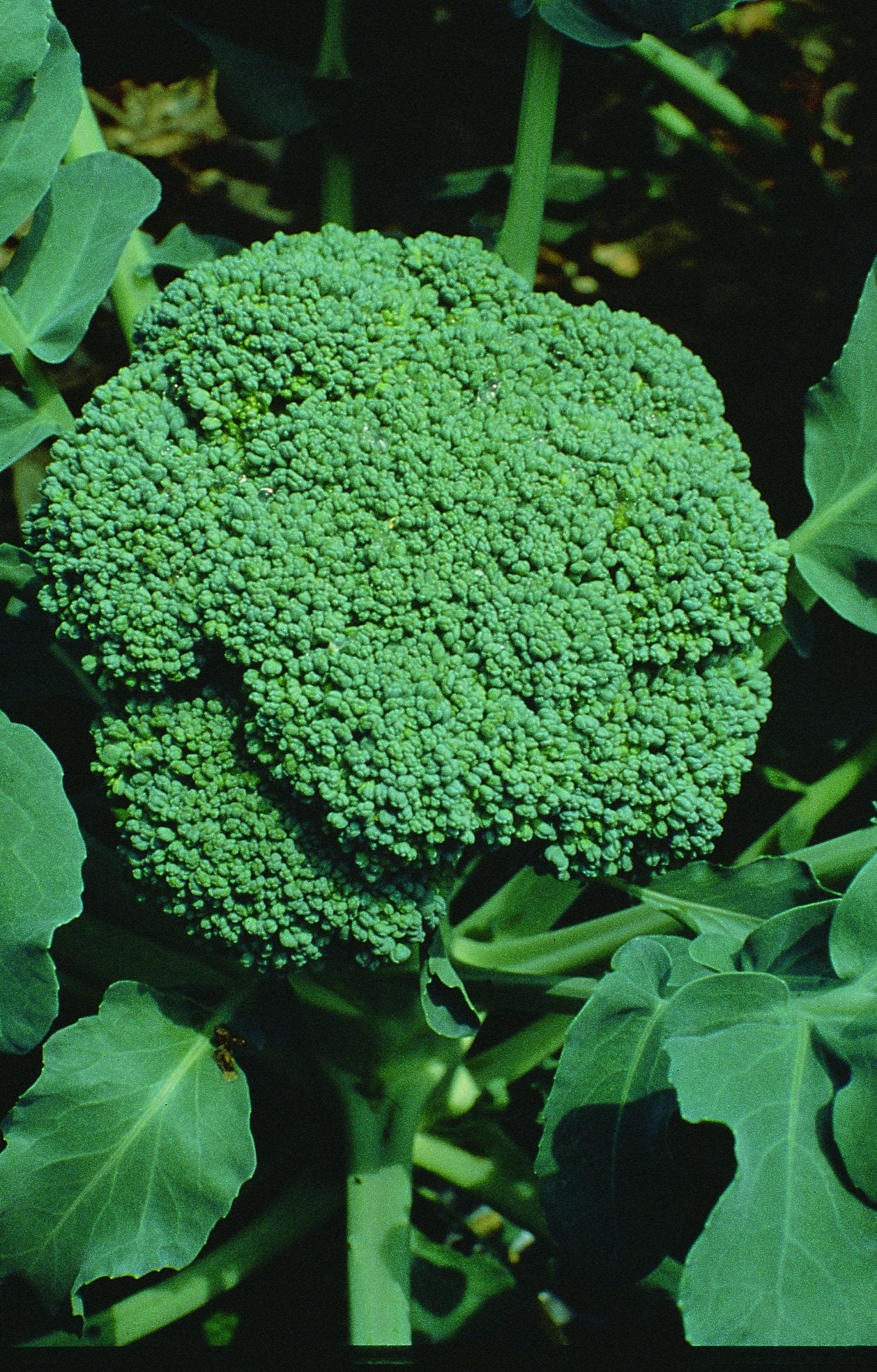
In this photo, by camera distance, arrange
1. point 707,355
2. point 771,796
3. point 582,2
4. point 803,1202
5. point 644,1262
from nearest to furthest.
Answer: point 803,1202 < point 644,1262 < point 582,2 < point 771,796 < point 707,355

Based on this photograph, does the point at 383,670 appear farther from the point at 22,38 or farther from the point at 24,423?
the point at 22,38

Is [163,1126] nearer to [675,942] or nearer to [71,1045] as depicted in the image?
[71,1045]

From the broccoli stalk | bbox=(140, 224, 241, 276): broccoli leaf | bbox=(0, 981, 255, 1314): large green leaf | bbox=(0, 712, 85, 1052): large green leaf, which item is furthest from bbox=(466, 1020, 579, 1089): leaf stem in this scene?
bbox=(140, 224, 241, 276): broccoli leaf

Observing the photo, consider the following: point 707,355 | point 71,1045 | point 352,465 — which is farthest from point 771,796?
point 71,1045

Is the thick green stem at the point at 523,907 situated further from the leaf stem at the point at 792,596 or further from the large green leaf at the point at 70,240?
the large green leaf at the point at 70,240

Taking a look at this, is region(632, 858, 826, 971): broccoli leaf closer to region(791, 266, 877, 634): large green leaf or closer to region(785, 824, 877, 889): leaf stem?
region(785, 824, 877, 889): leaf stem

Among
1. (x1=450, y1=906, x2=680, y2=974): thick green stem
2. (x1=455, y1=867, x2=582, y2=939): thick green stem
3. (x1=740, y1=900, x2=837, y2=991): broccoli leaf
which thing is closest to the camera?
(x1=740, y1=900, x2=837, y2=991): broccoli leaf

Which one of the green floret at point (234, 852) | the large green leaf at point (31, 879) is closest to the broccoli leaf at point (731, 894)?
the green floret at point (234, 852)

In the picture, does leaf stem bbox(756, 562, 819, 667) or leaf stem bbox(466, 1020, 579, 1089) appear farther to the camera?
leaf stem bbox(466, 1020, 579, 1089)
